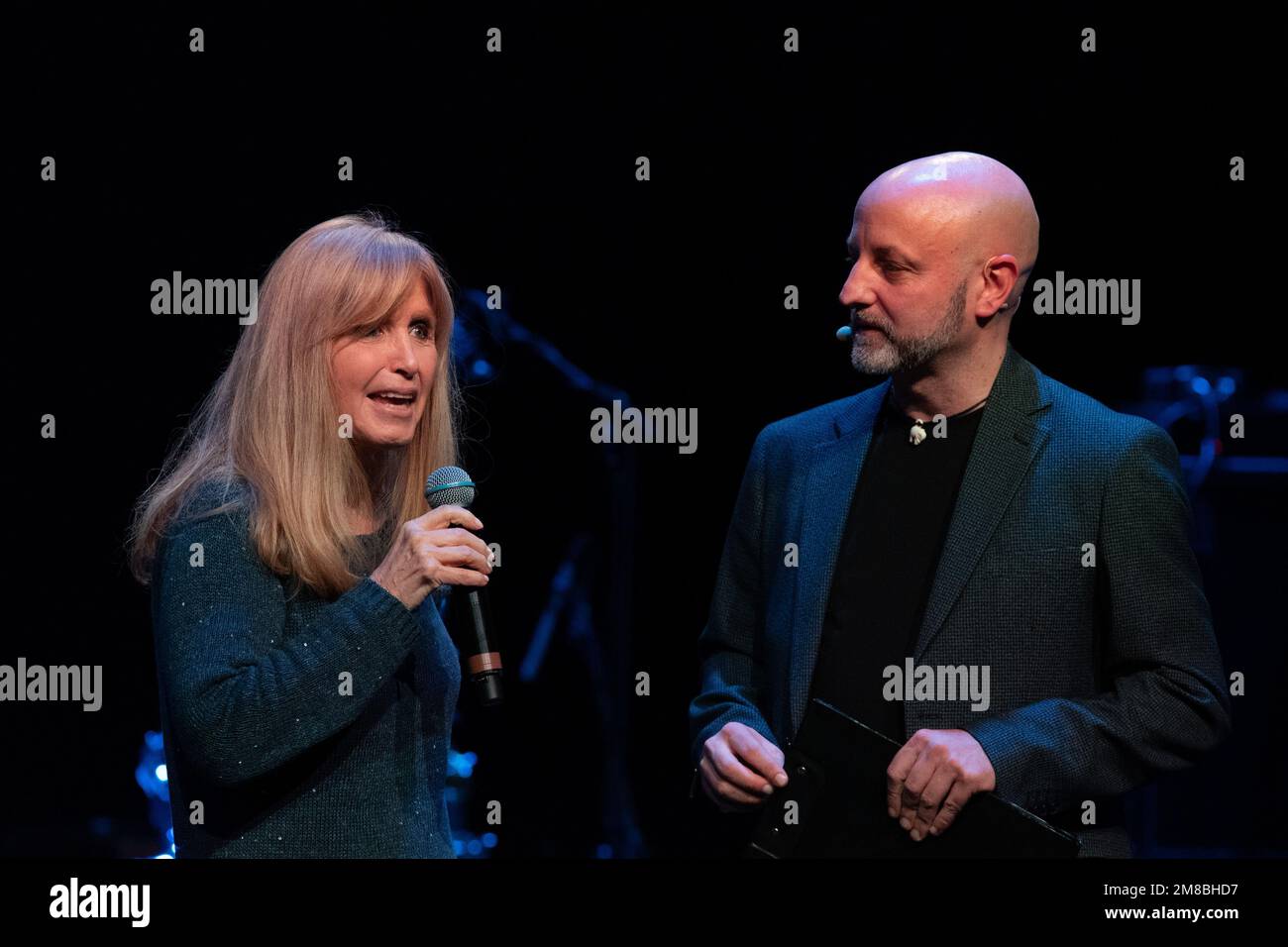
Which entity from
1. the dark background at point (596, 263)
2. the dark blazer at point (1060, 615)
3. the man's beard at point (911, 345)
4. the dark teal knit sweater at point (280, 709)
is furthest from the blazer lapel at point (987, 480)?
the dark background at point (596, 263)

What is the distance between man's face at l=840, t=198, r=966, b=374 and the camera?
218cm

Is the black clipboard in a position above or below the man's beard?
below

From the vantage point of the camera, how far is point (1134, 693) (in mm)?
1992

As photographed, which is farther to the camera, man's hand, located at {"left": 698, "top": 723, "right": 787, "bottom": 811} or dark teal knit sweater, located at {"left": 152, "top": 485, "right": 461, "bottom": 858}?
man's hand, located at {"left": 698, "top": 723, "right": 787, "bottom": 811}

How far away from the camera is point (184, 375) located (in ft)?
11.8

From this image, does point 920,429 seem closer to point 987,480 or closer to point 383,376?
point 987,480

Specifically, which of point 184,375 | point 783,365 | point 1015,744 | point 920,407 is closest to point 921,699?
point 1015,744

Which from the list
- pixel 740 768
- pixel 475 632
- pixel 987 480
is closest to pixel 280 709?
pixel 475 632

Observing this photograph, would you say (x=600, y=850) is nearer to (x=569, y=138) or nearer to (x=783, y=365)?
(x=783, y=365)

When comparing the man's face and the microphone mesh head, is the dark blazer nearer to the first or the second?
the man's face

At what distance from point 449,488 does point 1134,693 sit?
106cm

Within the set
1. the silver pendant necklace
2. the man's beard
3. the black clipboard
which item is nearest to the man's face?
the man's beard

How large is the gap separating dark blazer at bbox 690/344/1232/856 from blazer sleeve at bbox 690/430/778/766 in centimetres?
5

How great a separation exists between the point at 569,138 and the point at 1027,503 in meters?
1.87
